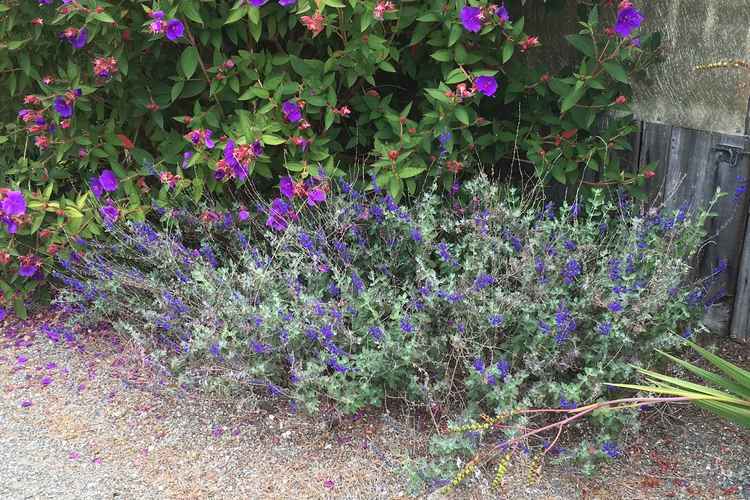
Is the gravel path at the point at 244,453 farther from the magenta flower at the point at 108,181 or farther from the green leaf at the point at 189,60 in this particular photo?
the green leaf at the point at 189,60

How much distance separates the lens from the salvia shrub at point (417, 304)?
104 inches

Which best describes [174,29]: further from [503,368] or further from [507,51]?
[503,368]

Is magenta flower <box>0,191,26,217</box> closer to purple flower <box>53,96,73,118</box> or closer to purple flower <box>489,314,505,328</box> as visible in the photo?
purple flower <box>53,96,73,118</box>

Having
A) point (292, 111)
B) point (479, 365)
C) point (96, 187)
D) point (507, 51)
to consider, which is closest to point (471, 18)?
point (507, 51)

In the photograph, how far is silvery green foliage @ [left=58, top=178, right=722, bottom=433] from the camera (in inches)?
104

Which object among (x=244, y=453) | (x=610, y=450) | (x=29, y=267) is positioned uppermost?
(x=29, y=267)

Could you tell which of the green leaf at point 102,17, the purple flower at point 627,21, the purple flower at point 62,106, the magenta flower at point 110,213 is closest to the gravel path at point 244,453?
the magenta flower at point 110,213

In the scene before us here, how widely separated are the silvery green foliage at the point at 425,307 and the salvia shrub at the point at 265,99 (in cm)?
26

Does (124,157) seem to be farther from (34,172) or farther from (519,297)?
(519,297)

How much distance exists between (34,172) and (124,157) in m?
0.41

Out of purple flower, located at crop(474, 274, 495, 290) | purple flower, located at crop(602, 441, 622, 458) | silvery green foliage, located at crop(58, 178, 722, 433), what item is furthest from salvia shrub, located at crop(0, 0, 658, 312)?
purple flower, located at crop(602, 441, 622, 458)

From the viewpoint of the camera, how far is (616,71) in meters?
3.16

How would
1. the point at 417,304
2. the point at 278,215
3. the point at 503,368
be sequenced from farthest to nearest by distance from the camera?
the point at 278,215 < the point at 417,304 < the point at 503,368

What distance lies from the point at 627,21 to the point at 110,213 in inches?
94.0
